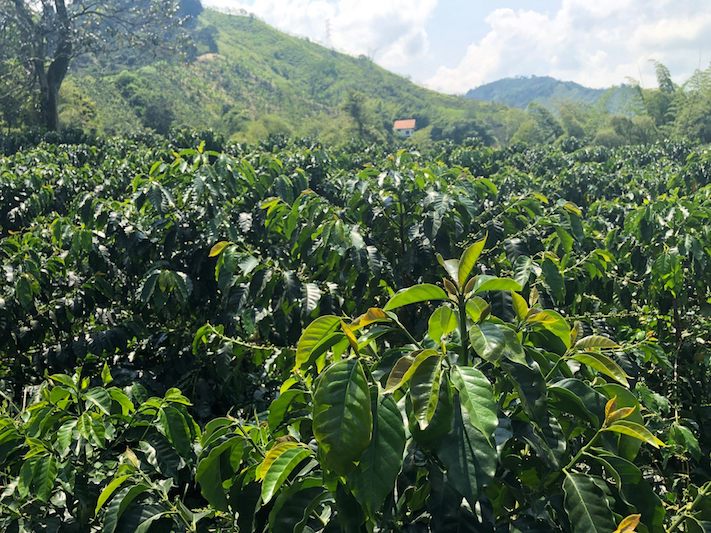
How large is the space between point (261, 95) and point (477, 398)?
6042 cm

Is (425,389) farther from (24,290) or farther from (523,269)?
(24,290)

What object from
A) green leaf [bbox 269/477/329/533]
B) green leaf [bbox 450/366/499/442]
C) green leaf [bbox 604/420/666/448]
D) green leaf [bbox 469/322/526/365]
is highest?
green leaf [bbox 469/322/526/365]

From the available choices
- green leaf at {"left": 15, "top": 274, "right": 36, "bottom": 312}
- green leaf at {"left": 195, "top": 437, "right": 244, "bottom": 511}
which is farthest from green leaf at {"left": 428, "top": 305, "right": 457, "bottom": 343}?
green leaf at {"left": 15, "top": 274, "right": 36, "bottom": 312}

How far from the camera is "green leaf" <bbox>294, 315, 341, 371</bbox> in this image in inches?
40.1

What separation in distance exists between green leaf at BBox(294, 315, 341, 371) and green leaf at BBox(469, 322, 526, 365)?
0.83 feet

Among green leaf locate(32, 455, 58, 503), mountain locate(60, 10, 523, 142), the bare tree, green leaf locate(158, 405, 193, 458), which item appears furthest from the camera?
mountain locate(60, 10, 523, 142)

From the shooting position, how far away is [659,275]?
2.85 metres

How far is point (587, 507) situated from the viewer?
94 centimetres

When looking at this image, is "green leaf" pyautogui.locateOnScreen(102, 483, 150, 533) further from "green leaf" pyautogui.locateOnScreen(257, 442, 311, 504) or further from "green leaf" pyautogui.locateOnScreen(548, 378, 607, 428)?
"green leaf" pyautogui.locateOnScreen(548, 378, 607, 428)

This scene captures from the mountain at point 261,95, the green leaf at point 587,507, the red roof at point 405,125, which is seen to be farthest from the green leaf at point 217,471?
the red roof at point 405,125

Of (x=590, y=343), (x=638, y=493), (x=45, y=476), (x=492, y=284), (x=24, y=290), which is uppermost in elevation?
(x=492, y=284)

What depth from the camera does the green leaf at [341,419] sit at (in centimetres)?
86

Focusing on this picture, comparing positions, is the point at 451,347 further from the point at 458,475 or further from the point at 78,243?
the point at 78,243

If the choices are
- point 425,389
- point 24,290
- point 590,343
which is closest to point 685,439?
point 590,343
